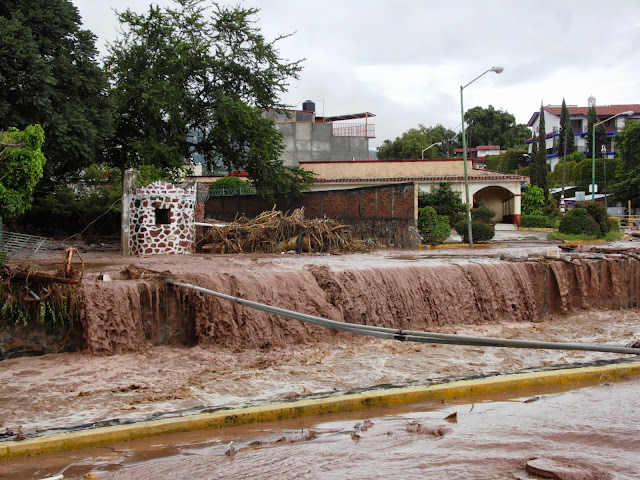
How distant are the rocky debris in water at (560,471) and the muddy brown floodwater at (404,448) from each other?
10mm

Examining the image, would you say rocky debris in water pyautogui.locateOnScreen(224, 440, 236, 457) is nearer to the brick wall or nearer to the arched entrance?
the brick wall

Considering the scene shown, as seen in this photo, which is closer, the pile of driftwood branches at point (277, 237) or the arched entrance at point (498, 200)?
the pile of driftwood branches at point (277, 237)

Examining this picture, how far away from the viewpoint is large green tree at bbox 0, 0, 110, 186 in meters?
18.0

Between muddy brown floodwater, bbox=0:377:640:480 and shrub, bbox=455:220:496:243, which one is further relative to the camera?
shrub, bbox=455:220:496:243

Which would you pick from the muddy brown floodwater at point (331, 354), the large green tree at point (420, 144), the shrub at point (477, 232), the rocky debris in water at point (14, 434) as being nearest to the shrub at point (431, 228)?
the shrub at point (477, 232)

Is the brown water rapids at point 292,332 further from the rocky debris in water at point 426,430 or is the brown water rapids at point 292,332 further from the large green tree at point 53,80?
the large green tree at point 53,80

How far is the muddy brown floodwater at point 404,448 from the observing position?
495 cm

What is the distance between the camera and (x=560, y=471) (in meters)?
4.64

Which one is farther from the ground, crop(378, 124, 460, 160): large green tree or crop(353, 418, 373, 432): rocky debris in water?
crop(378, 124, 460, 160): large green tree

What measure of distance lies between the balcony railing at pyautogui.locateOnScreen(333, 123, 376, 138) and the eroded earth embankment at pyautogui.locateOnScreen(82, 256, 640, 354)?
36716 millimetres

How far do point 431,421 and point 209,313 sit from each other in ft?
17.4

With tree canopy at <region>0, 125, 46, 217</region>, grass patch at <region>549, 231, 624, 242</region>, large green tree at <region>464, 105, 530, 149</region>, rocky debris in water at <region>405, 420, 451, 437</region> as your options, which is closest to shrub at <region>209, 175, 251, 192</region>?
grass patch at <region>549, 231, 624, 242</region>

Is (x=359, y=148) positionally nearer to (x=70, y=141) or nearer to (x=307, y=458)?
(x=70, y=141)

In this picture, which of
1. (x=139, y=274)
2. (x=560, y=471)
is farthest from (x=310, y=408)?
(x=139, y=274)
